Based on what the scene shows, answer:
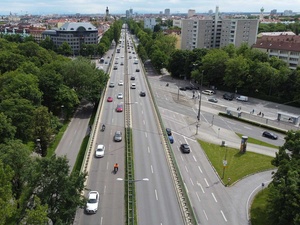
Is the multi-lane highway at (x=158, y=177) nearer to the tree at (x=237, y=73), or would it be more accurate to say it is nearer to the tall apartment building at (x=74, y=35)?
the tree at (x=237, y=73)

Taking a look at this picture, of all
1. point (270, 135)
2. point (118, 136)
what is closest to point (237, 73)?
point (270, 135)

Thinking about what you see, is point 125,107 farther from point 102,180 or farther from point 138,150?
point 102,180

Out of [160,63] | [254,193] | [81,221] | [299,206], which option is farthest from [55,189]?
[160,63]

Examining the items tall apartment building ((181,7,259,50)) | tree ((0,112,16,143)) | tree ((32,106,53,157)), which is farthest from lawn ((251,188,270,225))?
tall apartment building ((181,7,259,50))

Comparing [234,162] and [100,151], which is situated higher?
[100,151]

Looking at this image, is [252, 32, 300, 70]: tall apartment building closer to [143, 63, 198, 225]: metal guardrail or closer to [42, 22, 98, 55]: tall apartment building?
[143, 63, 198, 225]: metal guardrail

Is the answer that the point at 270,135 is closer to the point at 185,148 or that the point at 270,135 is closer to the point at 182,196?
the point at 185,148

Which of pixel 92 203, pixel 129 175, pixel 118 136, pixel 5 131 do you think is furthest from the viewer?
pixel 118 136

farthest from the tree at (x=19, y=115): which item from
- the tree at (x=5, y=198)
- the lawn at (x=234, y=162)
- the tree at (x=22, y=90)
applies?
the lawn at (x=234, y=162)
